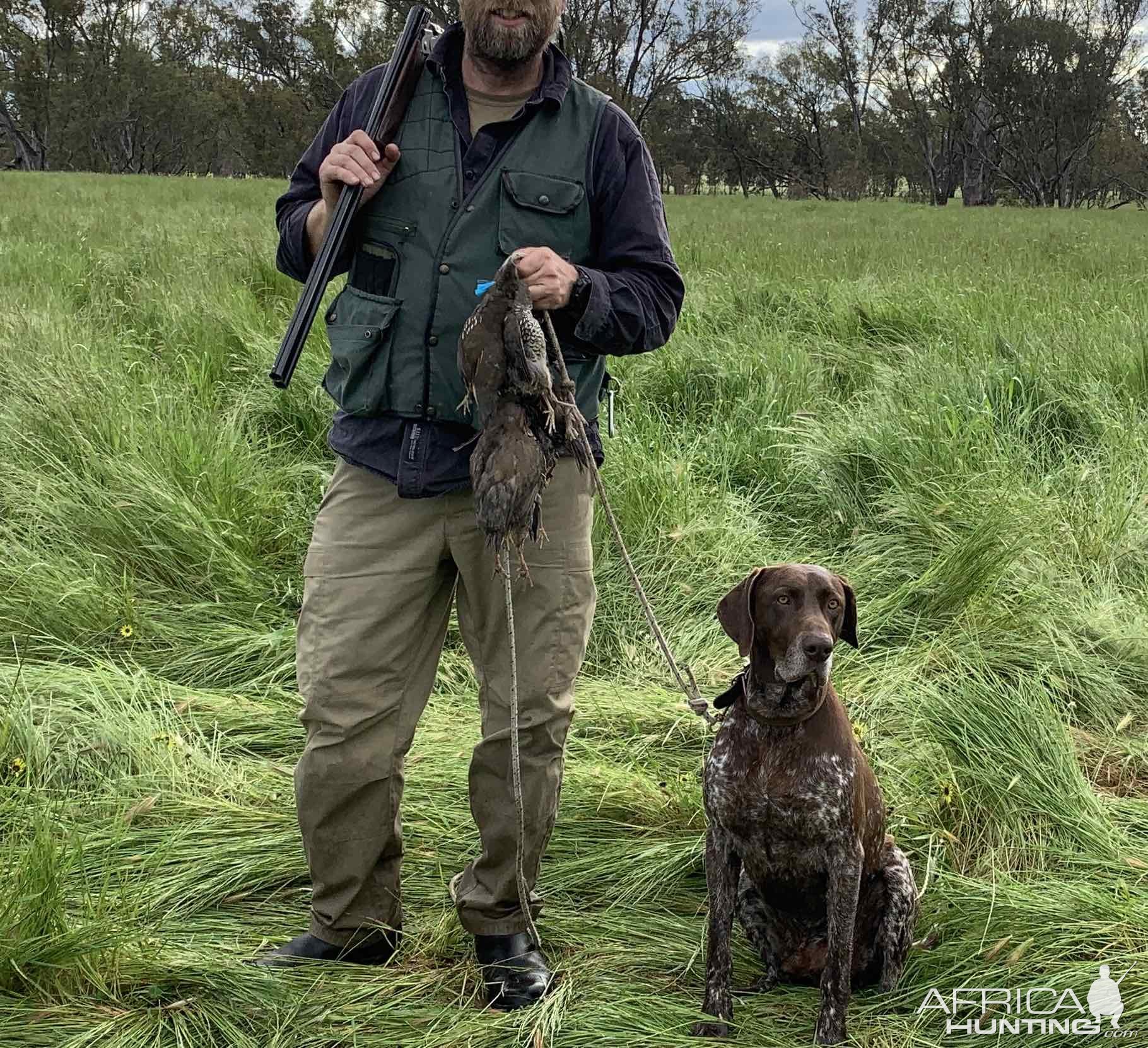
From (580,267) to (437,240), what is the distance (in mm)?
337

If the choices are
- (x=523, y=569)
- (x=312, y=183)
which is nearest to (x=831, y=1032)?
(x=523, y=569)

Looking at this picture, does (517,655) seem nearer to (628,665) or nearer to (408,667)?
(408,667)

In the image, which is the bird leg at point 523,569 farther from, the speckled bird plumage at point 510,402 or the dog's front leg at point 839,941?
the dog's front leg at point 839,941

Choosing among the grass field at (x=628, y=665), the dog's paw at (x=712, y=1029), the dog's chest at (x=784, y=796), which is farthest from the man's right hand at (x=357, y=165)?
the dog's paw at (x=712, y=1029)

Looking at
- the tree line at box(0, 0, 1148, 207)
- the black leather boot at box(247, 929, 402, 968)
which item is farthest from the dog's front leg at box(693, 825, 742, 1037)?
the tree line at box(0, 0, 1148, 207)

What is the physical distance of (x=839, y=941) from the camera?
2.73 m

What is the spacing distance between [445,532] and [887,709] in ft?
6.27

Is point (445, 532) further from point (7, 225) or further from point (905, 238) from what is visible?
point (905, 238)

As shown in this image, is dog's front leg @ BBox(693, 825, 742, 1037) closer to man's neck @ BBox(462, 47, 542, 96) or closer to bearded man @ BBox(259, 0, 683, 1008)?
bearded man @ BBox(259, 0, 683, 1008)

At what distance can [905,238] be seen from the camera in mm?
14719


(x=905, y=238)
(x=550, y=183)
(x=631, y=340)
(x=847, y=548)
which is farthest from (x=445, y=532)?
(x=905, y=238)

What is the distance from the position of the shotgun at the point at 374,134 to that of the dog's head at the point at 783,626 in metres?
1.18

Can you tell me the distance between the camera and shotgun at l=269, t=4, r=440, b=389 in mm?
2818

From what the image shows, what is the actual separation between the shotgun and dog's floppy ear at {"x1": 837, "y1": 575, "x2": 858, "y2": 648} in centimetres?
136
